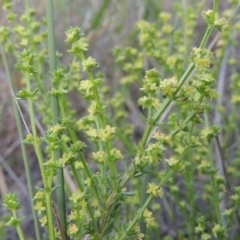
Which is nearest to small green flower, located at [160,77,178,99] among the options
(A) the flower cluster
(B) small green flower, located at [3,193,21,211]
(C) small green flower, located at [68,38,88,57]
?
(A) the flower cluster

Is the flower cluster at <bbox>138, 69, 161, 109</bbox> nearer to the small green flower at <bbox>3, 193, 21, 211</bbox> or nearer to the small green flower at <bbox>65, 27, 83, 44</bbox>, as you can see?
the small green flower at <bbox>65, 27, 83, 44</bbox>

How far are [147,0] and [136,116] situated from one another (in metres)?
0.42

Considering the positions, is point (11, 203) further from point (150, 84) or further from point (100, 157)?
point (150, 84)

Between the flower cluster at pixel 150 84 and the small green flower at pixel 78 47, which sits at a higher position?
the small green flower at pixel 78 47

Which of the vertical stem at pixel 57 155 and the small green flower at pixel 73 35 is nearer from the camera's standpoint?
the small green flower at pixel 73 35

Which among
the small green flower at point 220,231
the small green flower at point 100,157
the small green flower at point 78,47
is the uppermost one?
the small green flower at point 78,47

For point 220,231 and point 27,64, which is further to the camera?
point 220,231

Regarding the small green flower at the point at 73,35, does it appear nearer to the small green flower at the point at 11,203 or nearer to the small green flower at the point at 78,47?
the small green flower at the point at 78,47

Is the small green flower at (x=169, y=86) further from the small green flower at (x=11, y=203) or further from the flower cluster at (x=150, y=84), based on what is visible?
the small green flower at (x=11, y=203)

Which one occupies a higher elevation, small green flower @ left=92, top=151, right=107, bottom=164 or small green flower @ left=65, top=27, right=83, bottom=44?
small green flower @ left=65, top=27, right=83, bottom=44

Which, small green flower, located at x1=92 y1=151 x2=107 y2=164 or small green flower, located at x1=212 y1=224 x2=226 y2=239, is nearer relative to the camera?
small green flower, located at x1=92 y1=151 x2=107 y2=164

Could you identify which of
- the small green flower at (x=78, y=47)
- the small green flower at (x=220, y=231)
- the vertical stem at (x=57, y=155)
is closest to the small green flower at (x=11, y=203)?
the vertical stem at (x=57, y=155)

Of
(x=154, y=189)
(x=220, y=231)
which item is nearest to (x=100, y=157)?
(x=154, y=189)

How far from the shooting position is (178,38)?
1240mm
